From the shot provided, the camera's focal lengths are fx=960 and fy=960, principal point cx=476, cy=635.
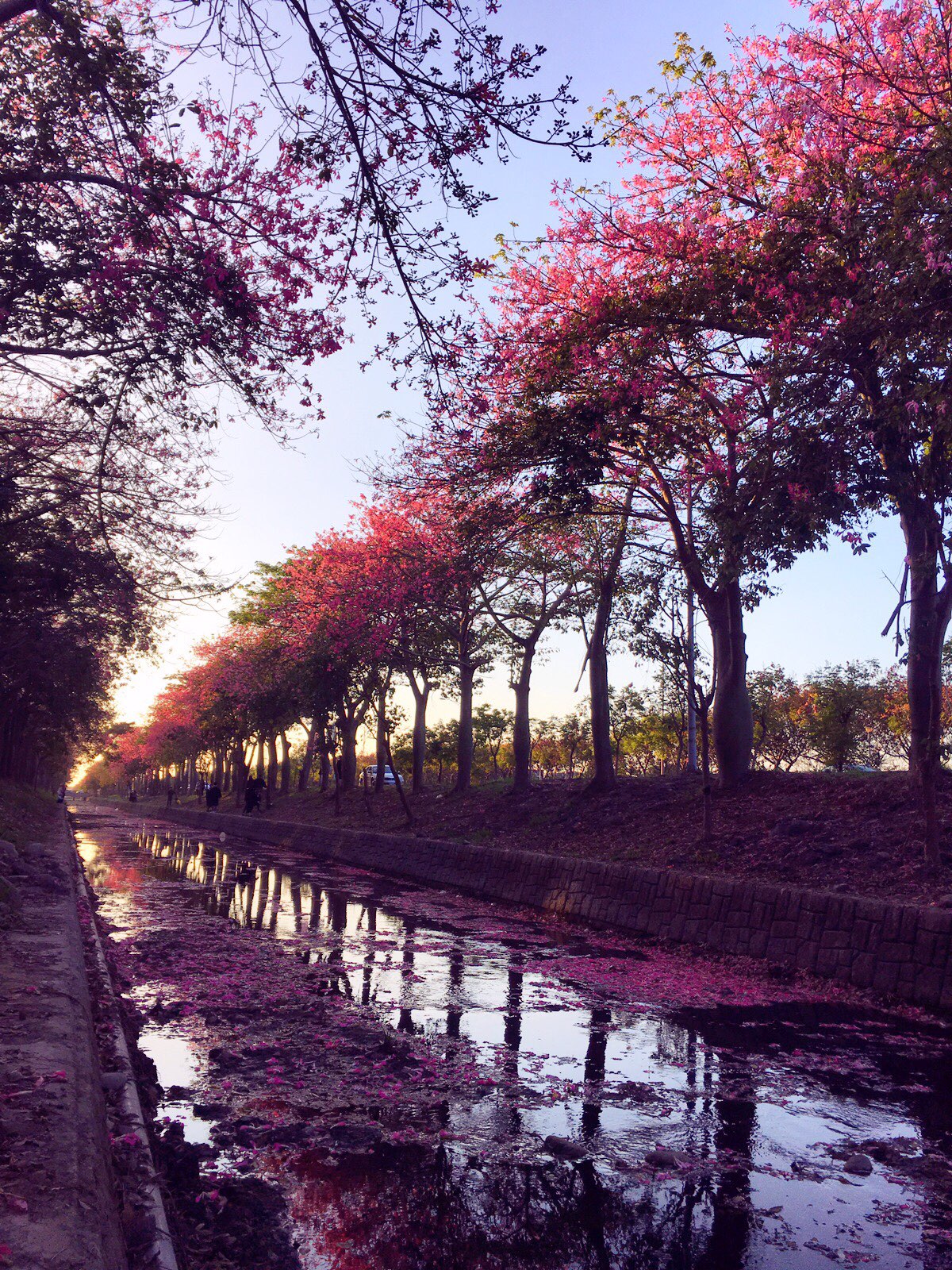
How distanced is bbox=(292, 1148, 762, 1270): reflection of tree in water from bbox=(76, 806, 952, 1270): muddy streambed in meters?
0.01

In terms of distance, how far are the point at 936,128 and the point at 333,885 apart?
14.4 metres

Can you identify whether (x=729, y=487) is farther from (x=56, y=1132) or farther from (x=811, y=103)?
(x=56, y=1132)

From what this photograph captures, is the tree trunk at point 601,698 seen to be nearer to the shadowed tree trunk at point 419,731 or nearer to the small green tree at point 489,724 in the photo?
the shadowed tree trunk at point 419,731

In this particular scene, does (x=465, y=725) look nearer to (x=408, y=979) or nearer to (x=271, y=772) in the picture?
(x=271, y=772)

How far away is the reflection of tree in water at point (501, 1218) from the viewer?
3.36 metres

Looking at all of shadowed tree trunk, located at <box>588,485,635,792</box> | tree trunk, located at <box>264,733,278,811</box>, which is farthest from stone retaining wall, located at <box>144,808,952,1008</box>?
tree trunk, located at <box>264,733,278,811</box>

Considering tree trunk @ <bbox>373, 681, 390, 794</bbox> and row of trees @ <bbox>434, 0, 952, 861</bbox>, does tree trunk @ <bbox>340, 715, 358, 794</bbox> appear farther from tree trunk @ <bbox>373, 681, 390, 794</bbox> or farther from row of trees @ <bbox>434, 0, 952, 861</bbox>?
row of trees @ <bbox>434, 0, 952, 861</bbox>

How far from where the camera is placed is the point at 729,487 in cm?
1270

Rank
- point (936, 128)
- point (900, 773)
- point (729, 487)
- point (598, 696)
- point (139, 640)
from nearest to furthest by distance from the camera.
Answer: point (936, 128) < point (729, 487) < point (900, 773) < point (598, 696) < point (139, 640)

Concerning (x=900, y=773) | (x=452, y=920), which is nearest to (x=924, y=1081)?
(x=452, y=920)

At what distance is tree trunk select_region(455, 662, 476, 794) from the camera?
28688mm

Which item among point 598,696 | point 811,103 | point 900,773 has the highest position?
point 811,103

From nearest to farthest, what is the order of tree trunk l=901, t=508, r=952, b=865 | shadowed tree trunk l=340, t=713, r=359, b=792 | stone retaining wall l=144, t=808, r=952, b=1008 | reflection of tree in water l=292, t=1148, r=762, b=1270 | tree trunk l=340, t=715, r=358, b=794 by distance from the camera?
reflection of tree in water l=292, t=1148, r=762, b=1270 → stone retaining wall l=144, t=808, r=952, b=1008 → tree trunk l=901, t=508, r=952, b=865 → tree trunk l=340, t=715, r=358, b=794 → shadowed tree trunk l=340, t=713, r=359, b=792

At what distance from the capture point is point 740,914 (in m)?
11.0
